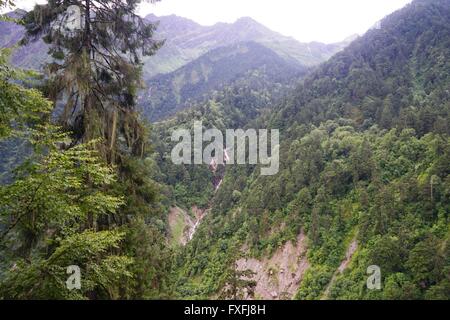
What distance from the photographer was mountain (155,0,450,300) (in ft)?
136

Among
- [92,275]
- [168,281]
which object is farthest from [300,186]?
[92,275]

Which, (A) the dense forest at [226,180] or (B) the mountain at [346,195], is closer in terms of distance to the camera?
(A) the dense forest at [226,180]

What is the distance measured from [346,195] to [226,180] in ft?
125

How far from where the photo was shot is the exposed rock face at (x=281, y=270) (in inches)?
1944

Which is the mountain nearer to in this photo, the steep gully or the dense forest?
the steep gully

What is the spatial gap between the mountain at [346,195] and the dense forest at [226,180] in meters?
0.27

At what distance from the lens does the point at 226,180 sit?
9025cm

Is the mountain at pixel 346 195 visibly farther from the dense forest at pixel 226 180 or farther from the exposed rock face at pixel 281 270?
the dense forest at pixel 226 180

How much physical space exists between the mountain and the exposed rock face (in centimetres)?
15

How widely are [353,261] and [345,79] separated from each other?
62.9m

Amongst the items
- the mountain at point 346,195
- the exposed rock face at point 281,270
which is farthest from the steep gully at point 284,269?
the mountain at point 346,195

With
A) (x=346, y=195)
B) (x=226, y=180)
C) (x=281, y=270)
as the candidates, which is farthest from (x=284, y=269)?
(x=226, y=180)
